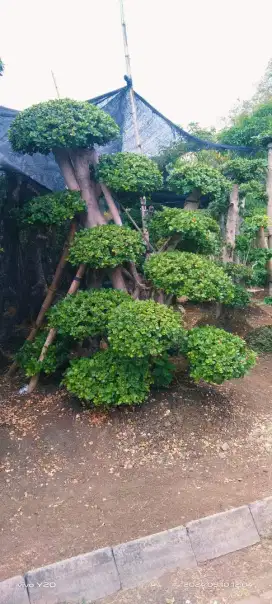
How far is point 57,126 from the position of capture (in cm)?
390

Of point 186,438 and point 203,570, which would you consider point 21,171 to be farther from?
point 203,570

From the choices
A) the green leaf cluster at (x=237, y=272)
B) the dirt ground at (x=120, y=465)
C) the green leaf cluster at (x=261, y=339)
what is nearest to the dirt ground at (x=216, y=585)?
the dirt ground at (x=120, y=465)

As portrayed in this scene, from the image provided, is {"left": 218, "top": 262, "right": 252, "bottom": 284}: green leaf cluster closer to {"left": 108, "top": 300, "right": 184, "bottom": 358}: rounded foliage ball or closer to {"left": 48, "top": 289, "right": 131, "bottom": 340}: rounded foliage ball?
{"left": 48, "top": 289, "right": 131, "bottom": 340}: rounded foliage ball

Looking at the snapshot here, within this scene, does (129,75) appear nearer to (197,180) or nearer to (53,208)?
(197,180)

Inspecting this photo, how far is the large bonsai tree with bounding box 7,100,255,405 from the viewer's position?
11.4 ft

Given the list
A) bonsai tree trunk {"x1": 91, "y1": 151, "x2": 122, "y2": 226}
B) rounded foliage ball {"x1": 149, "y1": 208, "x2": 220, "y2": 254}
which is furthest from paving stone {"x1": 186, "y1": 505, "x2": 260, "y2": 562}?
bonsai tree trunk {"x1": 91, "y1": 151, "x2": 122, "y2": 226}

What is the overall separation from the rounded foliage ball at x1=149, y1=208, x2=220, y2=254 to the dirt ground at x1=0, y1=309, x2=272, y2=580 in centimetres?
141

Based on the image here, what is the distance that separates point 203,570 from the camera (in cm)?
252

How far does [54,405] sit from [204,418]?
1.42m

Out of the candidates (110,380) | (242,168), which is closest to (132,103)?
(242,168)

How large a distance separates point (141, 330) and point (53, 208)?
1.71 metres

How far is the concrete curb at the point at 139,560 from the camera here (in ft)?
7.68

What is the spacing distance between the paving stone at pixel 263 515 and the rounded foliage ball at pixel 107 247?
2243 millimetres

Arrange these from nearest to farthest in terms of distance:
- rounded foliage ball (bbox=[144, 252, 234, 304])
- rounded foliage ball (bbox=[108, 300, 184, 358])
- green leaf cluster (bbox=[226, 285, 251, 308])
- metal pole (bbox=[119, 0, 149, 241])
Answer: rounded foliage ball (bbox=[108, 300, 184, 358]), rounded foliage ball (bbox=[144, 252, 234, 304]), metal pole (bbox=[119, 0, 149, 241]), green leaf cluster (bbox=[226, 285, 251, 308])
